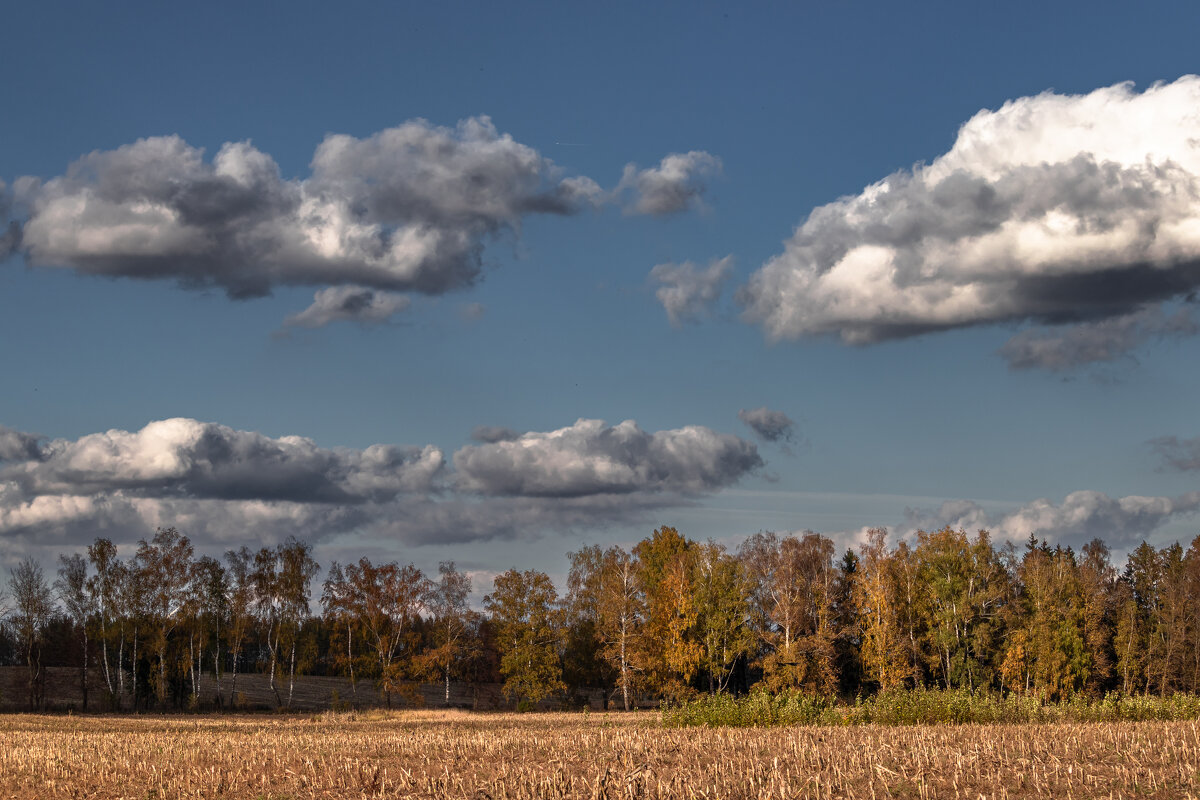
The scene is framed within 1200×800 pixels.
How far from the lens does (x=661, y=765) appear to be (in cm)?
2677

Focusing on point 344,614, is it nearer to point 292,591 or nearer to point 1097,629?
point 292,591

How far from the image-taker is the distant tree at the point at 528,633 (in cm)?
8706

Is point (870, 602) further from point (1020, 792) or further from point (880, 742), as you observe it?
point (1020, 792)

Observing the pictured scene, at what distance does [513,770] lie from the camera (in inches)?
1047

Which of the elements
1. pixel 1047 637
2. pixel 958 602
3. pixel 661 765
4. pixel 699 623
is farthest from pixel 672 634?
pixel 661 765

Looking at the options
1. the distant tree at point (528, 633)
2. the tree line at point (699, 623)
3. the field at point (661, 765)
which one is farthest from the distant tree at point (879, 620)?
the field at point (661, 765)

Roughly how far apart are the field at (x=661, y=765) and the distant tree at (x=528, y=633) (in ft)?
159

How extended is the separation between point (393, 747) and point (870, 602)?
56662mm

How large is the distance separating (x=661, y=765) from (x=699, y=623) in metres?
57.2

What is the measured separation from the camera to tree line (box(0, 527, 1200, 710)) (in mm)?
82188

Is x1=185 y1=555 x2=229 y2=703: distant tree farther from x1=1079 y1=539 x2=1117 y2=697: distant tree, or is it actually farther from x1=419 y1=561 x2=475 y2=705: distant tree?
x1=1079 y1=539 x2=1117 y2=697: distant tree

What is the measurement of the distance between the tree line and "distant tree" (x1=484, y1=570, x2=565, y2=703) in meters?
0.14

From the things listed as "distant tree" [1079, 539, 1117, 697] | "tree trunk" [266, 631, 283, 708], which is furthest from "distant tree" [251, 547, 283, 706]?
"distant tree" [1079, 539, 1117, 697]

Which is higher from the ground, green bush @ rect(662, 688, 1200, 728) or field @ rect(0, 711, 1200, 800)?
field @ rect(0, 711, 1200, 800)
